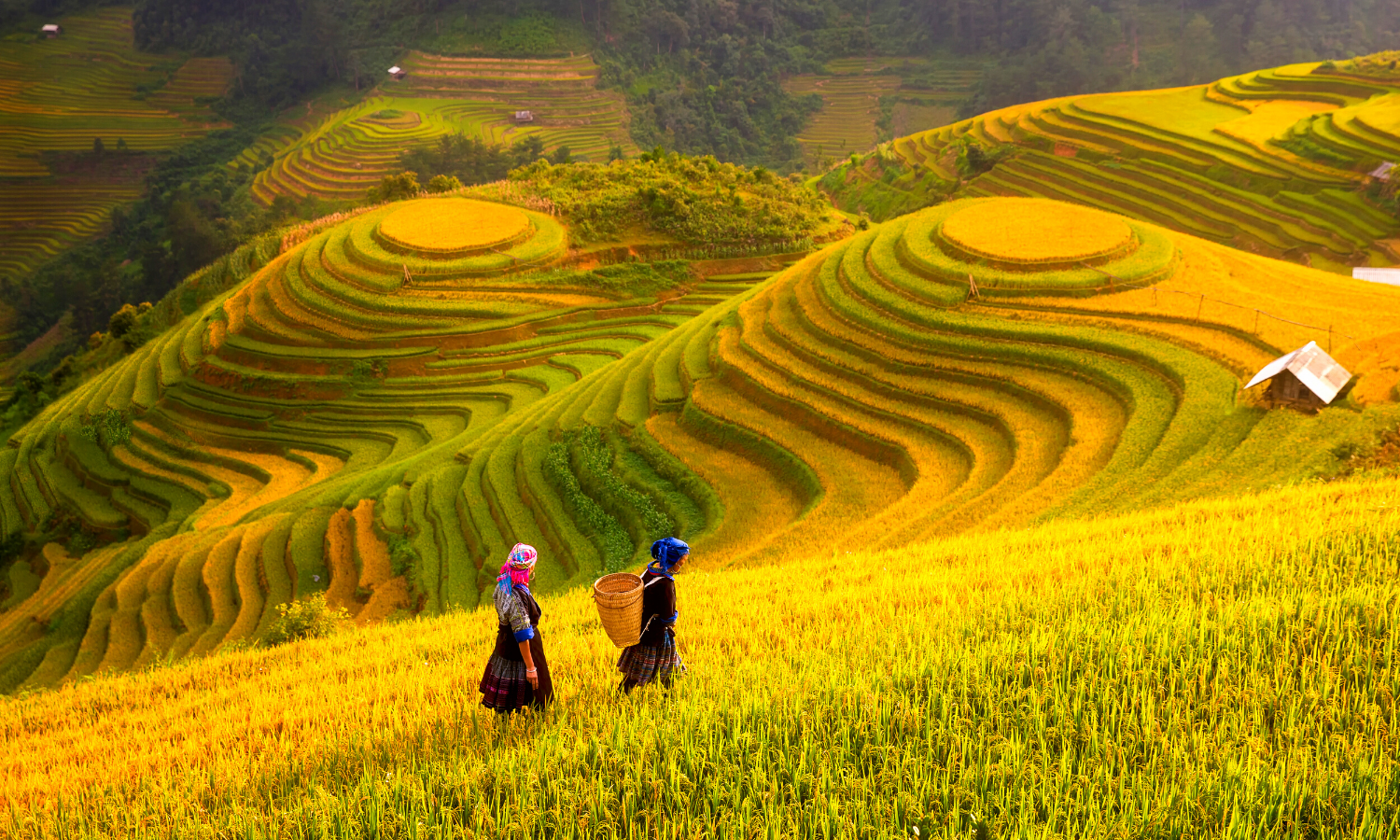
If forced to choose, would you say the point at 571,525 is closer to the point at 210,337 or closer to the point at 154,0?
the point at 210,337

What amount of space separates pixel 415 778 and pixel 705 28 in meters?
116

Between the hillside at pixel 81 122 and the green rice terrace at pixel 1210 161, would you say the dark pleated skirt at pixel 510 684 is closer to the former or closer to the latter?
the green rice terrace at pixel 1210 161

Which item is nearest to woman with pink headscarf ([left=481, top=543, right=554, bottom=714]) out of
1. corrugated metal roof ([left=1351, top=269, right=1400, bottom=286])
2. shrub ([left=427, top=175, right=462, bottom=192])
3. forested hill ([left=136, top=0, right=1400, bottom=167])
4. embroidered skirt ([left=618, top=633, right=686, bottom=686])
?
embroidered skirt ([left=618, top=633, right=686, bottom=686])

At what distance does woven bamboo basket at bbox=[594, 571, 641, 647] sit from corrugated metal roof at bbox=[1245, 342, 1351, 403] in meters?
14.3

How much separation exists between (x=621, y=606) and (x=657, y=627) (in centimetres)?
57

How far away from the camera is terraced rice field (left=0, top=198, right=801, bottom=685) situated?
20.3 m

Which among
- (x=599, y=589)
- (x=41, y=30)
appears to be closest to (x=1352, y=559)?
(x=599, y=589)

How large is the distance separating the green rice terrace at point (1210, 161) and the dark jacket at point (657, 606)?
47.5 metres

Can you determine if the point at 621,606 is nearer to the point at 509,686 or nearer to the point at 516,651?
the point at 516,651

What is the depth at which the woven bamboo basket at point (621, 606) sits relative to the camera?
208 inches

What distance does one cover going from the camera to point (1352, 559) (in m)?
6.56

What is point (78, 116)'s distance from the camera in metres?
84.9

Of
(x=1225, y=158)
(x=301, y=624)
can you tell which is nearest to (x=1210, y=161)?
(x=1225, y=158)

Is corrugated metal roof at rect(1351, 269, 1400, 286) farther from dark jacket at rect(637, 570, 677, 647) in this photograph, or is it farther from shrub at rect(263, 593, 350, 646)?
shrub at rect(263, 593, 350, 646)
